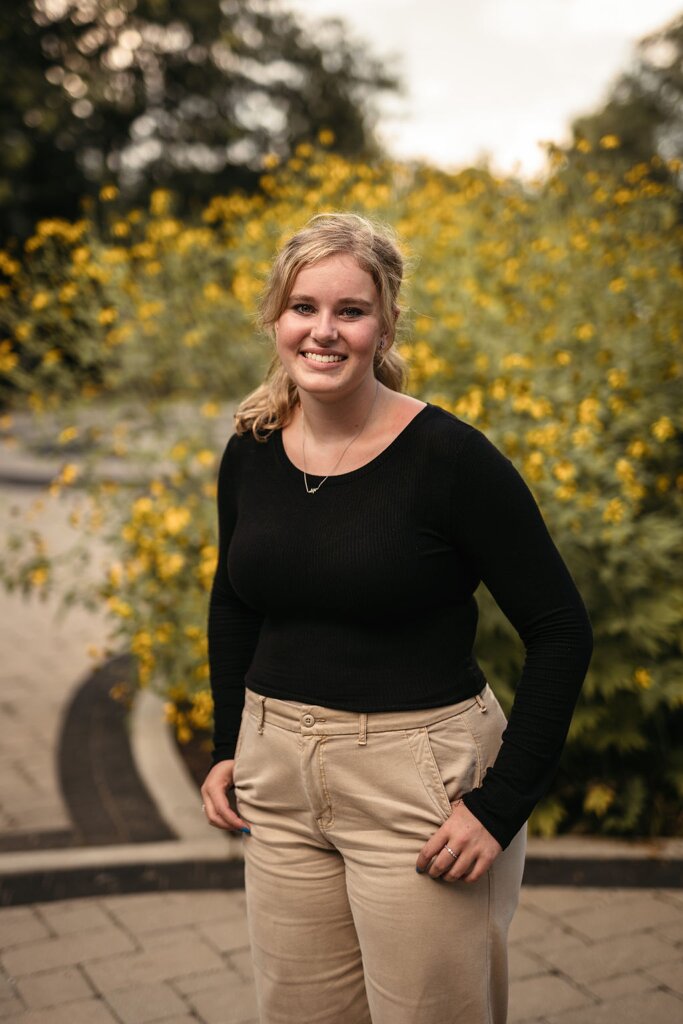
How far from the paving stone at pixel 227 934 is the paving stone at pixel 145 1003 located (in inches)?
11.5

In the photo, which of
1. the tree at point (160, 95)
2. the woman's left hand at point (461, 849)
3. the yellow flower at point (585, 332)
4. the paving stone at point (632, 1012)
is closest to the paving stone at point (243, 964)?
the paving stone at point (632, 1012)

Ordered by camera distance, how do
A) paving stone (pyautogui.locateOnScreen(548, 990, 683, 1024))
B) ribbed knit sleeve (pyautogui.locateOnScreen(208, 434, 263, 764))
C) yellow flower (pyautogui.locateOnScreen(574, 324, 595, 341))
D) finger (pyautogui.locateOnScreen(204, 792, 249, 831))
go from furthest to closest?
yellow flower (pyautogui.locateOnScreen(574, 324, 595, 341)), paving stone (pyautogui.locateOnScreen(548, 990, 683, 1024)), ribbed knit sleeve (pyautogui.locateOnScreen(208, 434, 263, 764)), finger (pyautogui.locateOnScreen(204, 792, 249, 831))

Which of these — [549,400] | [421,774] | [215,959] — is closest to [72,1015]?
[215,959]

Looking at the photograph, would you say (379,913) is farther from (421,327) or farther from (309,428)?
(421,327)

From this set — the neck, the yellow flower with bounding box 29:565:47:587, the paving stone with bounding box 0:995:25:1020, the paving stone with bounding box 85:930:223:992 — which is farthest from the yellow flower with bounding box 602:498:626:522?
the yellow flower with bounding box 29:565:47:587

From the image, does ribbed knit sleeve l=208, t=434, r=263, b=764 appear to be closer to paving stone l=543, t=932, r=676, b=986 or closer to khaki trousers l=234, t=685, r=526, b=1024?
khaki trousers l=234, t=685, r=526, b=1024

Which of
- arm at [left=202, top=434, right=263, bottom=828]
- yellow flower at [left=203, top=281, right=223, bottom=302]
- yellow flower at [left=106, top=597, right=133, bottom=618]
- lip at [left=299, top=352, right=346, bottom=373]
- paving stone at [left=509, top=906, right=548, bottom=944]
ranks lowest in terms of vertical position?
paving stone at [left=509, top=906, right=548, bottom=944]

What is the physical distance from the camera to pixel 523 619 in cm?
185

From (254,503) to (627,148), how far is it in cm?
3100

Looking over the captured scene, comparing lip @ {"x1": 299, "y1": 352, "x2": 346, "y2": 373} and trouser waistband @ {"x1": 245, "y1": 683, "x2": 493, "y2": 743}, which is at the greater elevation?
lip @ {"x1": 299, "y1": 352, "x2": 346, "y2": 373}

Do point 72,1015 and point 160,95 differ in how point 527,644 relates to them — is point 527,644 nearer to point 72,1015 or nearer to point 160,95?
point 72,1015

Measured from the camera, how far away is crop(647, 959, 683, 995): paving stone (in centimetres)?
313

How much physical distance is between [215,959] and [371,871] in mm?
1699

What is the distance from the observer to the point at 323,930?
1.96m
